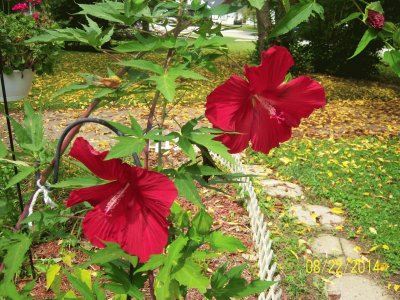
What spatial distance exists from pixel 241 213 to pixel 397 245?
3.43 ft

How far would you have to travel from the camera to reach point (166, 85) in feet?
1.81

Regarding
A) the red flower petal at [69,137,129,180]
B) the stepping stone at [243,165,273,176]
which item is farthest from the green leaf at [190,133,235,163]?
the stepping stone at [243,165,273,176]

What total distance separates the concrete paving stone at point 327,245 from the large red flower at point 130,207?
2.30 m

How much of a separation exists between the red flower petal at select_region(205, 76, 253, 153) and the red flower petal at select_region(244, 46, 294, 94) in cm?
1

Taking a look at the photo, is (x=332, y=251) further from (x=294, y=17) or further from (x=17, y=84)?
(x=294, y=17)

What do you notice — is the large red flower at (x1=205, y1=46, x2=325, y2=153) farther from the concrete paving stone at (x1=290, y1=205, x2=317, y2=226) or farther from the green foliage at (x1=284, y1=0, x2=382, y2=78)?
the green foliage at (x1=284, y1=0, x2=382, y2=78)

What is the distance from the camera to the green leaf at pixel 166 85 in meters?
0.53

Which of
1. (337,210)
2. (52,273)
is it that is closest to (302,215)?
(337,210)

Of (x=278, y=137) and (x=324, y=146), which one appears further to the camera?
(x=324, y=146)

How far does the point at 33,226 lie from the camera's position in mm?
721

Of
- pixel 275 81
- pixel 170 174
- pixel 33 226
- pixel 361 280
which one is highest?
pixel 275 81

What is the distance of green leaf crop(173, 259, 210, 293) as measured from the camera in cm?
61

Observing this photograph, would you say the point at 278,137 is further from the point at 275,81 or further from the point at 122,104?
the point at 122,104

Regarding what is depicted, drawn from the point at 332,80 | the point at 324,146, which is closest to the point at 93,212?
the point at 324,146
